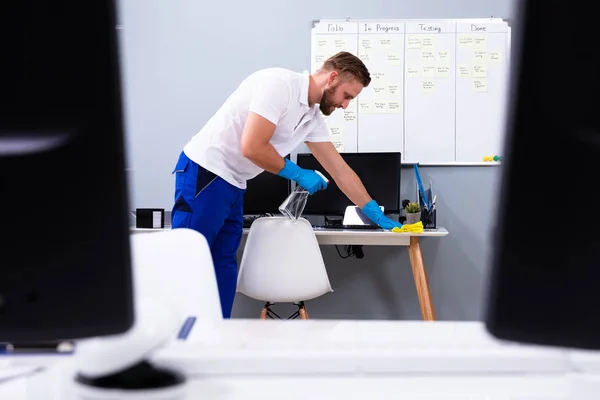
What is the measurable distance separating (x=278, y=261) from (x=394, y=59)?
Answer: 1536 millimetres

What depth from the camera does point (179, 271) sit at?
0.91m

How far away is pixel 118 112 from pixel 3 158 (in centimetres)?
8

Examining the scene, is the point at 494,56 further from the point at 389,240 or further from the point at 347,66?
the point at 389,240

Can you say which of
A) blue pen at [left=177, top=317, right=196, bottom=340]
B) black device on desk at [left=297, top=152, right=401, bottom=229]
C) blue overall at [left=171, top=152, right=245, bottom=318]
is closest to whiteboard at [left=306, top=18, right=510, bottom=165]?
black device on desk at [left=297, top=152, right=401, bottom=229]

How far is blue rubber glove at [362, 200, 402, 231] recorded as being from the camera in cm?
258

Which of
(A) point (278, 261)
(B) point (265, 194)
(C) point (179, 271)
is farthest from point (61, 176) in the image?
(B) point (265, 194)

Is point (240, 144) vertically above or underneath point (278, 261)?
above

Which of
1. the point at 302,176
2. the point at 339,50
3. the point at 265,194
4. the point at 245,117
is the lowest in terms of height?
the point at 265,194

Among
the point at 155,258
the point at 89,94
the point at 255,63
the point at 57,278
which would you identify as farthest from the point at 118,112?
the point at 255,63

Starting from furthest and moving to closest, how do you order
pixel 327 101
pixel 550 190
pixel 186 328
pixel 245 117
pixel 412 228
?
pixel 412 228, pixel 327 101, pixel 245 117, pixel 186 328, pixel 550 190

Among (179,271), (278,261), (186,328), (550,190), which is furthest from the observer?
(278,261)

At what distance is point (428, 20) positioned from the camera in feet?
9.80

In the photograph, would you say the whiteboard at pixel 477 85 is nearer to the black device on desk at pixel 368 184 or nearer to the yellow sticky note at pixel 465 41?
the yellow sticky note at pixel 465 41

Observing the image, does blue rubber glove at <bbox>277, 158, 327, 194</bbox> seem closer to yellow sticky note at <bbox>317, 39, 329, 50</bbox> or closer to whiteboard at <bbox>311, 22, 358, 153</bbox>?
whiteboard at <bbox>311, 22, 358, 153</bbox>
